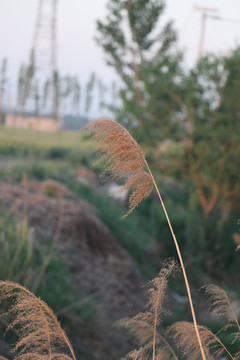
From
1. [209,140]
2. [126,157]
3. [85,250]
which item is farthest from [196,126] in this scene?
[126,157]

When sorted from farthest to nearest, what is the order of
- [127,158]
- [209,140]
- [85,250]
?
[209,140]
[85,250]
[127,158]

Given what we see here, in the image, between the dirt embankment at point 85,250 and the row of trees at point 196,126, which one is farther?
the row of trees at point 196,126

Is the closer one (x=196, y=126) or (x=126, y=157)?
(x=126, y=157)

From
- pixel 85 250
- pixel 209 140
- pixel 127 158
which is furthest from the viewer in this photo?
pixel 209 140

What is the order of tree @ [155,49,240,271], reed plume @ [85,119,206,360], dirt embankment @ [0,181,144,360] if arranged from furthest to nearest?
tree @ [155,49,240,271] < dirt embankment @ [0,181,144,360] < reed plume @ [85,119,206,360]

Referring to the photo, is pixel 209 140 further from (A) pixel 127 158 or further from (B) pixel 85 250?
(A) pixel 127 158

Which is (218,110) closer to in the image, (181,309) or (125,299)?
(181,309)

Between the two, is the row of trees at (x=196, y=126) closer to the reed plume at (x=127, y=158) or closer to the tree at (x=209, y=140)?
the tree at (x=209, y=140)

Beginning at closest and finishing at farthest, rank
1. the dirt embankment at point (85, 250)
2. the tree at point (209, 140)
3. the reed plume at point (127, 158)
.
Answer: the reed plume at point (127, 158) < the dirt embankment at point (85, 250) < the tree at point (209, 140)

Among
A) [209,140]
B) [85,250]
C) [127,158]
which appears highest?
[127,158]

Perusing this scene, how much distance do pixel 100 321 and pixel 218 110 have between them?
14251 mm

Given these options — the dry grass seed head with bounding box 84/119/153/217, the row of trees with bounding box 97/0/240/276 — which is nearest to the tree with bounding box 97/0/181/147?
the row of trees with bounding box 97/0/240/276

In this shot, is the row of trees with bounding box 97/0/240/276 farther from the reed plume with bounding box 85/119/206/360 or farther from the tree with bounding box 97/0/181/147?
the reed plume with bounding box 85/119/206/360

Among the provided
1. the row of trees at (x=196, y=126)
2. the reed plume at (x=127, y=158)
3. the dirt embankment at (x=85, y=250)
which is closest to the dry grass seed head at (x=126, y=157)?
the reed plume at (x=127, y=158)
